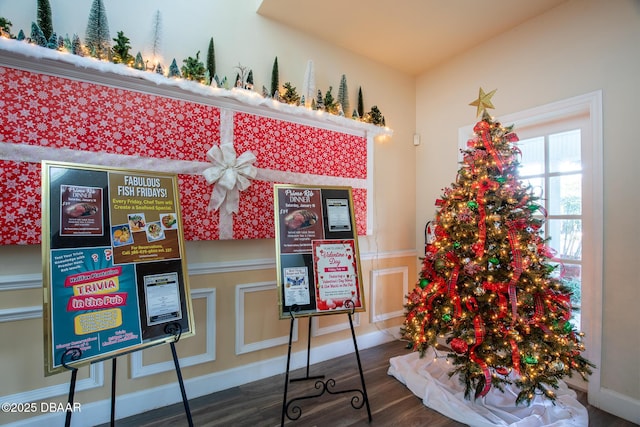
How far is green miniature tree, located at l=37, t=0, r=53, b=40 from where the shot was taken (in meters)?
1.58

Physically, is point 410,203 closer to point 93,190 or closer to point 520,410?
point 520,410

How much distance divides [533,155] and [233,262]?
2579 mm

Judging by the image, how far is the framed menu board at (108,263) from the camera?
3.95 feet

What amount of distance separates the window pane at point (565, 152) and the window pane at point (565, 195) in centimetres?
7

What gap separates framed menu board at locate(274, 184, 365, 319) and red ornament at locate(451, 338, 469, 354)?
642mm

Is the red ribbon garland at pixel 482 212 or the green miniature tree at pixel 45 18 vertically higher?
the green miniature tree at pixel 45 18

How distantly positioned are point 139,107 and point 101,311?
1.22 meters

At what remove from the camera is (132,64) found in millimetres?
1772

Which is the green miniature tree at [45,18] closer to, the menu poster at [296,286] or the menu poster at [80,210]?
the menu poster at [80,210]

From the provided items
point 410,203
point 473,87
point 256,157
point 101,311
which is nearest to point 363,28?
point 473,87

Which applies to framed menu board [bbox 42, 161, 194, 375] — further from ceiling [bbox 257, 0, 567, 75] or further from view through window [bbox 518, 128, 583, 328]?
view through window [bbox 518, 128, 583, 328]

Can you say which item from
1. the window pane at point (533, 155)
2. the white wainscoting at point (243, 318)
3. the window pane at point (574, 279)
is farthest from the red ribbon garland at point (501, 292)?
the white wainscoting at point (243, 318)

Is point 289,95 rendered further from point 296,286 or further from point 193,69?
point 296,286

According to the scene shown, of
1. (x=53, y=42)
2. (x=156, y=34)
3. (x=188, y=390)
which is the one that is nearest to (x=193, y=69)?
(x=156, y=34)
